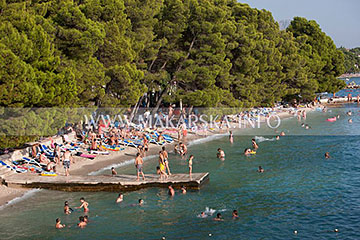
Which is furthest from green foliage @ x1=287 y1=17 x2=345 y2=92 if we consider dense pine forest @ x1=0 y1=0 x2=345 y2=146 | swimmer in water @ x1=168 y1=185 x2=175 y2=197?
swimmer in water @ x1=168 y1=185 x2=175 y2=197

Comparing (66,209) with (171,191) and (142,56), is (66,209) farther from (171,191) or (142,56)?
(142,56)

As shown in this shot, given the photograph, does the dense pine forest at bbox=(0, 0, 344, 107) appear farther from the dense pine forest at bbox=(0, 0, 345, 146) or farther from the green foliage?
the green foliage

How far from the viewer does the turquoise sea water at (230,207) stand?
18172 millimetres

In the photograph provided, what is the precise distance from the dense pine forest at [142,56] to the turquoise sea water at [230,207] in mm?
6388

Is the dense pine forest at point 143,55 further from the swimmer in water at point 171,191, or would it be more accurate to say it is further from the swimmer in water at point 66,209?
the swimmer in water at point 171,191

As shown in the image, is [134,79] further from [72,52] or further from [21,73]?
[21,73]

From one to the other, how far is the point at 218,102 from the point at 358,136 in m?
15.3

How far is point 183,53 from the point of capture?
153ft

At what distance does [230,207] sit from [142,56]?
24.9 m

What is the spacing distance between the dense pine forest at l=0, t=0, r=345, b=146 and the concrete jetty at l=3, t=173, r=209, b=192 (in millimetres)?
2470

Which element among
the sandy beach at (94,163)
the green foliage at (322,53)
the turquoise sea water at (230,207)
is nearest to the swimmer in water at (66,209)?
the turquoise sea water at (230,207)

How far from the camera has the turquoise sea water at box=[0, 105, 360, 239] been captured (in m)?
18.2

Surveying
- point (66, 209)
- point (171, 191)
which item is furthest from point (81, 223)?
point (171, 191)

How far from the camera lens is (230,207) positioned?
21016mm
